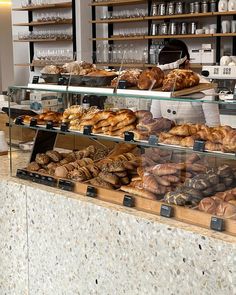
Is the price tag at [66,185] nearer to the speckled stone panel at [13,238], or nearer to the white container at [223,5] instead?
the speckled stone panel at [13,238]

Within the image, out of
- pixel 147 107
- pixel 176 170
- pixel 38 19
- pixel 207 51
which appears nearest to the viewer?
pixel 176 170

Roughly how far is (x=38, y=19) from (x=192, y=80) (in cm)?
586

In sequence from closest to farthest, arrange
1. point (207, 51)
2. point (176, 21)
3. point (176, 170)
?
1. point (176, 170)
2. point (207, 51)
3. point (176, 21)

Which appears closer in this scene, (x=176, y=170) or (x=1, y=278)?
(x=176, y=170)

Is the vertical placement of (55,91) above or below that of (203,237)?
above

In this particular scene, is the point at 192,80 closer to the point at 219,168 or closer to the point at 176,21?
the point at 219,168

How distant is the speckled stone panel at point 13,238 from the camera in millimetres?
1991

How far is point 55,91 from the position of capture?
195cm

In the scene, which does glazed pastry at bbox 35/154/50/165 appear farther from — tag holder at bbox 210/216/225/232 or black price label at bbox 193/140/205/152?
tag holder at bbox 210/216/225/232

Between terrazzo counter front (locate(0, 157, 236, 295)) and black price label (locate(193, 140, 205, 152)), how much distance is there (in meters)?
0.25

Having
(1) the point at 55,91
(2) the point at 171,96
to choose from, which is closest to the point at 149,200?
(2) the point at 171,96

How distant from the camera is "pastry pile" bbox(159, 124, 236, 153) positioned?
1479 mm

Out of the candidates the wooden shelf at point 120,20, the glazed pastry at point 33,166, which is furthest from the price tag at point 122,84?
the wooden shelf at point 120,20

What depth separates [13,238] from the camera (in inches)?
80.9
